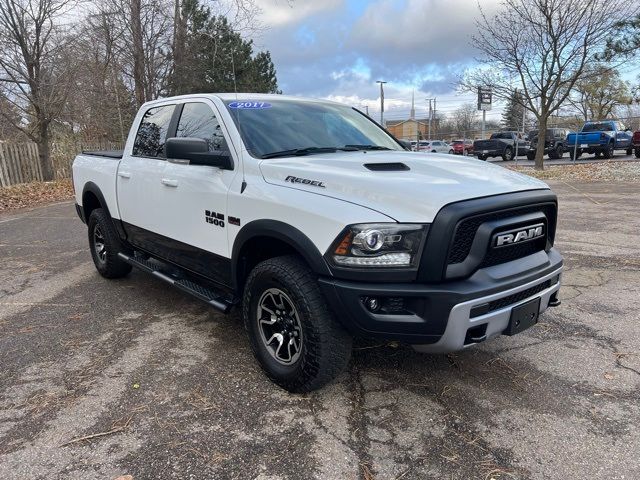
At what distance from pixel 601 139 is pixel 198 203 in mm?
25913

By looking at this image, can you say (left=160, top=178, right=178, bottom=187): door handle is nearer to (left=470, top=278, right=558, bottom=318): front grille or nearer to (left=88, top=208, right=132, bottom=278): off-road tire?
(left=88, top=208, right=132, bottom=278): off-road tire

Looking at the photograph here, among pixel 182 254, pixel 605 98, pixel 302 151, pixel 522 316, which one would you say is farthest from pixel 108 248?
pixel 605 98

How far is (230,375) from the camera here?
11.1 feet

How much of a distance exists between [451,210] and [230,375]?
188cm

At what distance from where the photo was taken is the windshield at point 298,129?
3.57 meters

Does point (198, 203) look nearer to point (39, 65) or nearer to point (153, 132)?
point (153, 132)

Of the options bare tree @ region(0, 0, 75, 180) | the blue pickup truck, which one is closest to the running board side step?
bare tree @ region(0, 0, 75, 180)

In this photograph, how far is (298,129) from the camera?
383cm

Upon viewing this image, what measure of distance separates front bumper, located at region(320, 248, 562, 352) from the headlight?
0.40ft

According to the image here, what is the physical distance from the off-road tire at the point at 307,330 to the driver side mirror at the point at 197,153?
0.85 metres

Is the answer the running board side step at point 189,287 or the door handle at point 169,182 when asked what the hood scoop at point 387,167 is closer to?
the running board side step at point 189,287

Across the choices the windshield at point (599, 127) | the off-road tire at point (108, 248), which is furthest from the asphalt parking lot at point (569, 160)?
the off-road tire at point (108, 248)

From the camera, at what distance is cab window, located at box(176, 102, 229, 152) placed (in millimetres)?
3729

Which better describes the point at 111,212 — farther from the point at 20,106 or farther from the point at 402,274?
the point at 20,106
